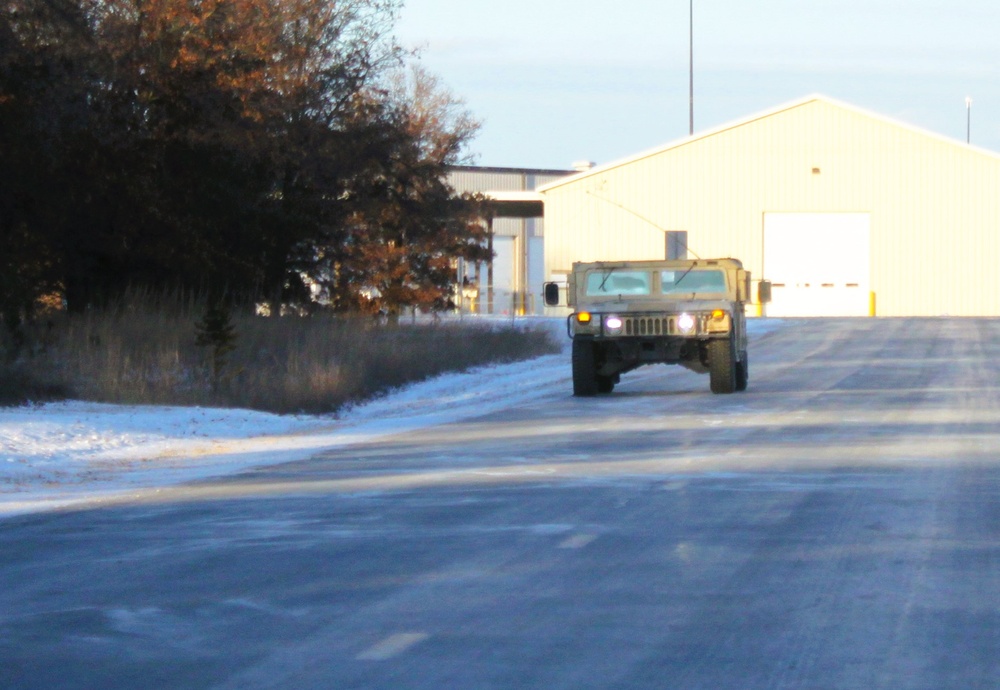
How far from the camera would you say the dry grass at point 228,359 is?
1848 cm

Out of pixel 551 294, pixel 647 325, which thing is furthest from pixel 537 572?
pixel 551 294

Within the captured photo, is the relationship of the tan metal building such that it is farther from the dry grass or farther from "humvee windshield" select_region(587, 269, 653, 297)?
"humvee windshield" select_region(587, 269, 653, 297)

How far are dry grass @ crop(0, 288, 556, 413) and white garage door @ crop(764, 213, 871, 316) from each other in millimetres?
25824

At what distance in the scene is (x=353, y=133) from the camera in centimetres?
2955

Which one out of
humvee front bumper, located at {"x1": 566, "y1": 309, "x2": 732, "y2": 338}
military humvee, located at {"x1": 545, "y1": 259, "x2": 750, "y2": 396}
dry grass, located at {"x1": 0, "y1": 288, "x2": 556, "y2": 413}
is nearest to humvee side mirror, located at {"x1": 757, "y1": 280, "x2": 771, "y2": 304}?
military humvee, located at {"x1": 545, "y1": 259, "x2": 750, "y2": 396}

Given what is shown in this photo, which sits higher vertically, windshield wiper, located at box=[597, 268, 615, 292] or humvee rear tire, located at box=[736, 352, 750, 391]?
windshield wiper, located at box=[597, 268, 615, 292]

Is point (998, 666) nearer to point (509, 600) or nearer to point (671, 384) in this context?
point (509, 600)

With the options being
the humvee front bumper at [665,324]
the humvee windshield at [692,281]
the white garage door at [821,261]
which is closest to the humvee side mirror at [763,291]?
the humvee windshield at [692,281]

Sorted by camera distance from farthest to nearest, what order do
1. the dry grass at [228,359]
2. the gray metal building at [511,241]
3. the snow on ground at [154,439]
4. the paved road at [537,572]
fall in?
the gray metal building at [511,241] < the dry grass at [228,359] < the snow on ground at [154,439] < the paved road at [537,572]

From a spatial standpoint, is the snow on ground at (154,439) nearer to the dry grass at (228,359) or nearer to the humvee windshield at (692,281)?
the dry grass at (228,359)

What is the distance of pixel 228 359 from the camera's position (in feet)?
71.5

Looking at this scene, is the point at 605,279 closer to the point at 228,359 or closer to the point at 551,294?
the point at 551,294

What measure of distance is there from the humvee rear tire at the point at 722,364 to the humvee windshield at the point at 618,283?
1395 millimetres

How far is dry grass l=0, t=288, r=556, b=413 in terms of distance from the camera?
1848cm
